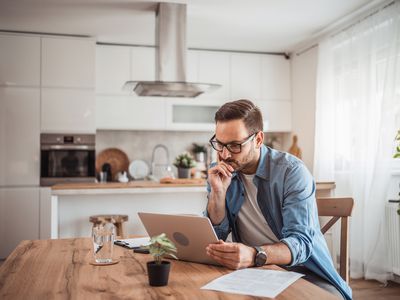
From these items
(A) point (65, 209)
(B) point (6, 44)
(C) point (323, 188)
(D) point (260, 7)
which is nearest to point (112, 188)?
(A) point (65, 209)

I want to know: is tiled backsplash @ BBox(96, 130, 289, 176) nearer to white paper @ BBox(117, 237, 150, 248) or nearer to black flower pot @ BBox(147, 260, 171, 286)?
white paper @ BBox(117, 237, 150, 248)

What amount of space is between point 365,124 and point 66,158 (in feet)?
10.6

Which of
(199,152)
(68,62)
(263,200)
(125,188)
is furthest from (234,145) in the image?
(199,152)

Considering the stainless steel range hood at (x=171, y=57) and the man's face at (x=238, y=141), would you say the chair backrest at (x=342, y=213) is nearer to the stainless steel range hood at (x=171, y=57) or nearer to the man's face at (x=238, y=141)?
the man's face at (x=238, y=141)

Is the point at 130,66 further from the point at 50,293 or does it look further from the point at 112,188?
the point at 50,293

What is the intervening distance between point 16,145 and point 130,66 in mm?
1611

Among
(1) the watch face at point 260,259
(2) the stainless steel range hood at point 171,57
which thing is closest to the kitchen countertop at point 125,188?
(2) the stainless steel range hood at point 171,57

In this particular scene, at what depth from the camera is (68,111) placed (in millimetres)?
5004

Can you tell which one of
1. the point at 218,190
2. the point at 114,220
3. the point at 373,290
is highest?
the point at 218,190

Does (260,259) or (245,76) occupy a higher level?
(245,76)

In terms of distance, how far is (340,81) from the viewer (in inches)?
179

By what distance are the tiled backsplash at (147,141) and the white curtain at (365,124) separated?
149cm

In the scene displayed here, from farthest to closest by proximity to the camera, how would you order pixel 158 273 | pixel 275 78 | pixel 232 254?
1. pixel 275 78
2. pixel 232 254
3. pixel 158 273

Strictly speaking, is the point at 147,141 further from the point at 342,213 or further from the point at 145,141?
the point at 342,213
